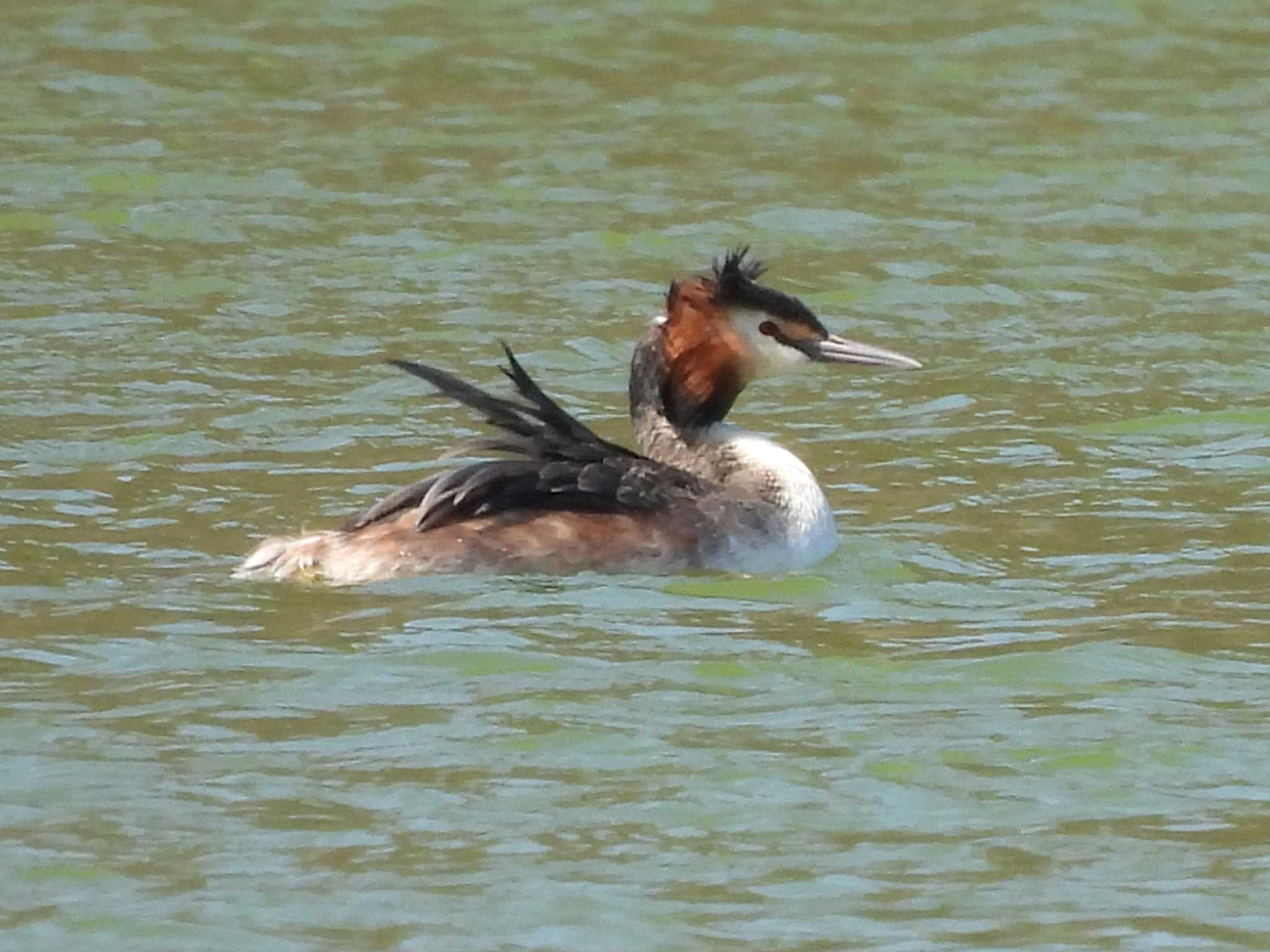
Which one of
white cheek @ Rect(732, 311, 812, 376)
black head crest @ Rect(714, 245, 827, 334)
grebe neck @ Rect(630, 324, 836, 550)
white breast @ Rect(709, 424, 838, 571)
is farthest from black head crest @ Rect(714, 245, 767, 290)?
white breast @ Rect(709, 424, 838, 571)

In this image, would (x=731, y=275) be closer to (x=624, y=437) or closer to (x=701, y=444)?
(x=701, y=444)

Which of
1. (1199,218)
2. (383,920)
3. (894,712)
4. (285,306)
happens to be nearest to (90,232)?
(285,306)

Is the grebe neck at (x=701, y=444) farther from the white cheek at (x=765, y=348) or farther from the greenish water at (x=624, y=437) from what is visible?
the greenish water at (x=624, y=437)

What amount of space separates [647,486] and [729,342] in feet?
2.69

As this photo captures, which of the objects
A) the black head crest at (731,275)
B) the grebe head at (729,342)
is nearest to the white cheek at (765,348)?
the grebe head at (729,342)

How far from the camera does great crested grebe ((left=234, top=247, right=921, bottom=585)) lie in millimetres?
8977

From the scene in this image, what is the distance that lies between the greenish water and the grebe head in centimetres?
57

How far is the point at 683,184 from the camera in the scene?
48.8ft

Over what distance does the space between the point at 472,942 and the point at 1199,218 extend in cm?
872

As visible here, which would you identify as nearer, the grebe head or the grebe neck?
the grebe neck

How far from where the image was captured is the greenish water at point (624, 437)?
6473 mm

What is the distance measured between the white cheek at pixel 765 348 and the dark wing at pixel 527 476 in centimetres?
73

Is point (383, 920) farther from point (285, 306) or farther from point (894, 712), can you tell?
point (285, 306)

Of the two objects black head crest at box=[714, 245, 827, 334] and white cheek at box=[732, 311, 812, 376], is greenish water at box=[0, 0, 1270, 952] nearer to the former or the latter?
white cheek at box=[732, 311, 812, 376]
